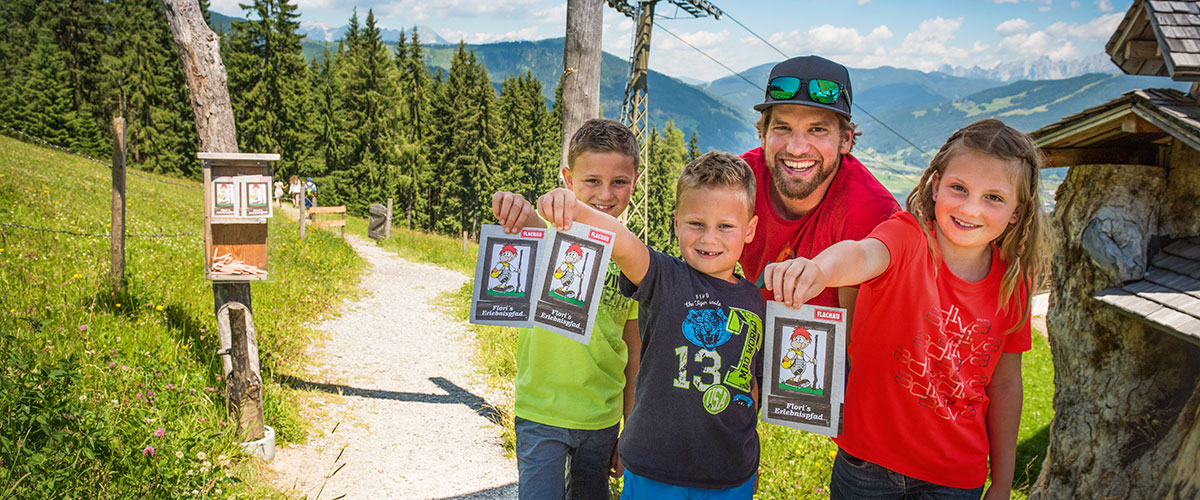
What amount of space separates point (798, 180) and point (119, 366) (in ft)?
15.9

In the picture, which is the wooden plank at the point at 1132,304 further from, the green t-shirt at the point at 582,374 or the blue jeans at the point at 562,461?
the blue jeans at the point at 562,461

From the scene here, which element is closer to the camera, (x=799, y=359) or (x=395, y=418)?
(x=799, y=359)

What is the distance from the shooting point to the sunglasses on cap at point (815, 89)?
94.7 inches

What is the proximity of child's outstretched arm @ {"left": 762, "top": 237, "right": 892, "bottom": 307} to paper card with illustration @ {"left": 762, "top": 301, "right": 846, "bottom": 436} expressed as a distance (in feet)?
0.28

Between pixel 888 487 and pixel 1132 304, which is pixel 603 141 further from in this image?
pixel 1132 304

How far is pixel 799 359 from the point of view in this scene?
1.92 metres

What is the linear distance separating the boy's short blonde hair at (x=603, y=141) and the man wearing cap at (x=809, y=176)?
0.58m

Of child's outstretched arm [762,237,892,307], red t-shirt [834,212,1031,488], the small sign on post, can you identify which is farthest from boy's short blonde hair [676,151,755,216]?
the small sign on post

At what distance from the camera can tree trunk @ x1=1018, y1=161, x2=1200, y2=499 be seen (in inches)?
178

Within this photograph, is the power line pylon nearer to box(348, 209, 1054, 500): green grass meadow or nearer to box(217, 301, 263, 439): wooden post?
box(348, 209, 1054, 500): green grass meadow

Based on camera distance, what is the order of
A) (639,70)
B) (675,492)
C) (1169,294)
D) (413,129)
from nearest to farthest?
(675,492)
(1169,294)
(639,70)
(413,129)

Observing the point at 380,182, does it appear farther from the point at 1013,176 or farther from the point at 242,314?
the point at 1013,176

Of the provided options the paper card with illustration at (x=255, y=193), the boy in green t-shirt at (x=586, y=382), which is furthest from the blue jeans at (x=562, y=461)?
the paper card with illustration at (x=255, y=193)

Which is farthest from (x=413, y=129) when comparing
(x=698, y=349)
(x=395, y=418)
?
(x=698, y=349)
